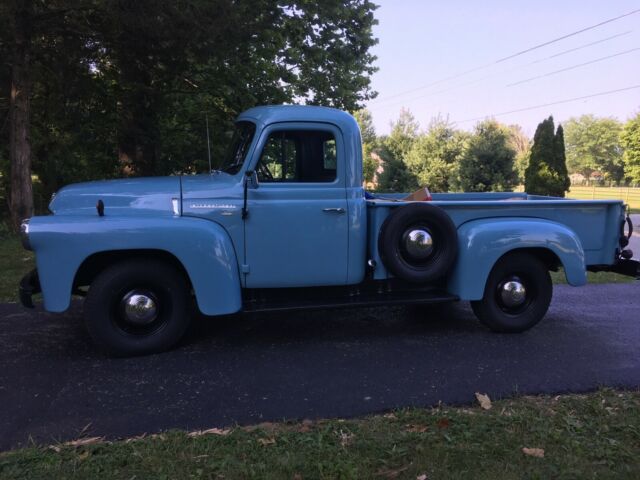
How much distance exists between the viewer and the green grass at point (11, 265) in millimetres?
6684

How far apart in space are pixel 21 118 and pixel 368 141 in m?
34.8

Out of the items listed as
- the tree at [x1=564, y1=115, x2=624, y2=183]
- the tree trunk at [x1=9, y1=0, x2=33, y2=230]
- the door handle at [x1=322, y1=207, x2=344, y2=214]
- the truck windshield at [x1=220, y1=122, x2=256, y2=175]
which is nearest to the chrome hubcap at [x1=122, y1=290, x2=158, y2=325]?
the truck windshield at [x1=220, y1=122, x2=256, y2=175]

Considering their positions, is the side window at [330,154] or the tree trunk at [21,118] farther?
the tree trunk at [21,118]

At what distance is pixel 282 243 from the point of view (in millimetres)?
4574

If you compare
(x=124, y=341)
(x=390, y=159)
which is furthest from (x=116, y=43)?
(x=390, y=159)

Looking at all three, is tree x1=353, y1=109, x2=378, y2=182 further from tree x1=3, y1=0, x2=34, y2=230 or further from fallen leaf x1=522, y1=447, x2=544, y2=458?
fallen leaf x1=522, y1=447, x2=544, y2=458

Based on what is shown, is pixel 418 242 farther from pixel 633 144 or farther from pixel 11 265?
pixel 633 144

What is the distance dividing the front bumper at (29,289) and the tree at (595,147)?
310 feet

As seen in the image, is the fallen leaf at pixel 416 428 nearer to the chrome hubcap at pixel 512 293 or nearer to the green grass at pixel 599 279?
the chrome hubcap at pixel 512 293

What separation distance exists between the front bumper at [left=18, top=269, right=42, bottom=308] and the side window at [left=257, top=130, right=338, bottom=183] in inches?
82.4

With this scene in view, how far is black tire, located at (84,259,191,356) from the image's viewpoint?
4.28 metres

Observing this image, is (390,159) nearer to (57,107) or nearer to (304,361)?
(57,107)

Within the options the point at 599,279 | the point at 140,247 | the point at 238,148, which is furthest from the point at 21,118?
the point at 599,279

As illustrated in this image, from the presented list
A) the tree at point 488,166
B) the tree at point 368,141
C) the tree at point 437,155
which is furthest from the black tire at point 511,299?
the tree at point 368,141
